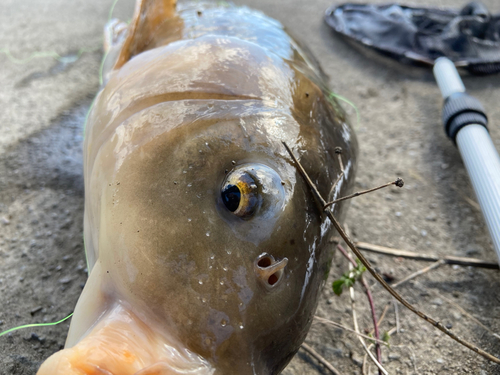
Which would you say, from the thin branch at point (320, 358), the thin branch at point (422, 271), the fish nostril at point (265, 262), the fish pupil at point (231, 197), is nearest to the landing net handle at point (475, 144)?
the thin branch at point (422, 271)

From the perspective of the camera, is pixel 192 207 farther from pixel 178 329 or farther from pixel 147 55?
pixel 147 55

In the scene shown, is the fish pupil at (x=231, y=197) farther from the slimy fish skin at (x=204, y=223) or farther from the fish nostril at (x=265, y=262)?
the fish nostril at (x=265, y=262)

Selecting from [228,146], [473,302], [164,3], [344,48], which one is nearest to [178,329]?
[228,146]

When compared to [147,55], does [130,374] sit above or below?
below

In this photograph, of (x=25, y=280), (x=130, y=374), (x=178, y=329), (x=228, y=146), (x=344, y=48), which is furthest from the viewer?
(x=344, y=48)

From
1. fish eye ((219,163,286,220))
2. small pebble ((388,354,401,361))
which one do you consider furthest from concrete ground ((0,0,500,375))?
fish eye ((219,163,286,220))

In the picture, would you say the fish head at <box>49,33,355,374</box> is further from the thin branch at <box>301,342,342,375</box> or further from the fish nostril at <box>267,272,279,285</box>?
the thin branch at <box>301,342,342,375</box>

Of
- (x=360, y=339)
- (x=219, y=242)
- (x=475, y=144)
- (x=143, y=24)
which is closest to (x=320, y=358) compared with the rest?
(x=360, y=339)

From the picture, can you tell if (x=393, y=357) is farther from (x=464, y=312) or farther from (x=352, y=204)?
(x=352, y=204)
